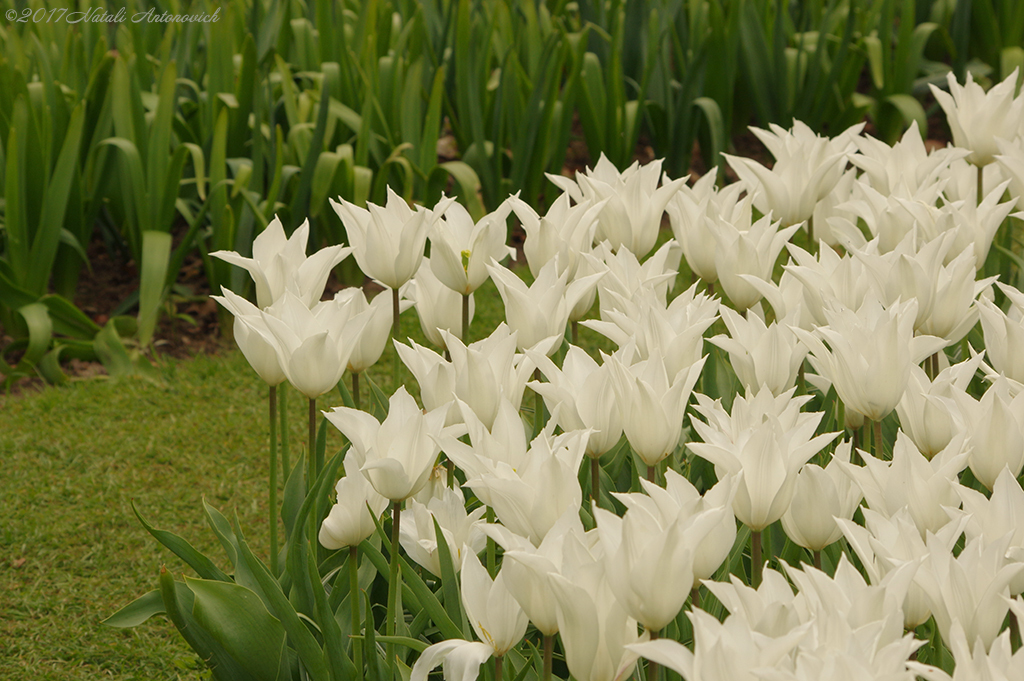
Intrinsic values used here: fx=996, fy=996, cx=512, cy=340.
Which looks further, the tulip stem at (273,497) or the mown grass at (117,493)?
the mown grass at (117,493)

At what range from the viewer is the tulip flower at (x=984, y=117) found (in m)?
2.16

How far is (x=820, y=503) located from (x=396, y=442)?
502 millimetres

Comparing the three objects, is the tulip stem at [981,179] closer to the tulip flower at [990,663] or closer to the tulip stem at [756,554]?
the tulip stem at [756,554]

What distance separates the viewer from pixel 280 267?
62.1 inches

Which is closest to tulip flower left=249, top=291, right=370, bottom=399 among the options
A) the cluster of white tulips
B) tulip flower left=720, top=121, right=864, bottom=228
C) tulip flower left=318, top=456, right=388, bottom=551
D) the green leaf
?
the cluster of white tulips

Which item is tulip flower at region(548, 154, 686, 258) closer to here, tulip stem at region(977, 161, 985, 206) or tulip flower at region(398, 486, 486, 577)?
tulip flower at region(398, 486, 486, 577)

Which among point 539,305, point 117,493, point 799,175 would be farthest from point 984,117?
point 117,493

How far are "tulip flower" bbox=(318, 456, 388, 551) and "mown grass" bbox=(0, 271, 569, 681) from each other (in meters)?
0.93

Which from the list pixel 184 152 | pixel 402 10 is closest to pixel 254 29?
pixel 402 10

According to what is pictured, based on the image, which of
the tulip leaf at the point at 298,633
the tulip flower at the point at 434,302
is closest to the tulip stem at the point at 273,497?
the tulip leaf at the point at 298,633

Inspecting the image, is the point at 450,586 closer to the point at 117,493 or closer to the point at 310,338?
the point at 310,338

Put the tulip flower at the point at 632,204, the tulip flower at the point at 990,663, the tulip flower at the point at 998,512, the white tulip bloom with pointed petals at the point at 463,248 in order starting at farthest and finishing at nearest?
1. the tulip flower at the point at 632,204
2. the white tulip bloom with pointed petals at the point at 463,248
3. the tulip flower at the point at 998,512
4. the tulip flower at the point at 990,663

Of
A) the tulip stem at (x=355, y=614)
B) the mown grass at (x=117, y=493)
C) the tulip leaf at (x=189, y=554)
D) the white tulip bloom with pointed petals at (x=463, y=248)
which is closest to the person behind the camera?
the tulip stem at (x=355, y=614)

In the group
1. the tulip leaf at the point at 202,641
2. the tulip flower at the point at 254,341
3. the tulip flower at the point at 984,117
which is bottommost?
the tulip leaf at the point at 202,641
